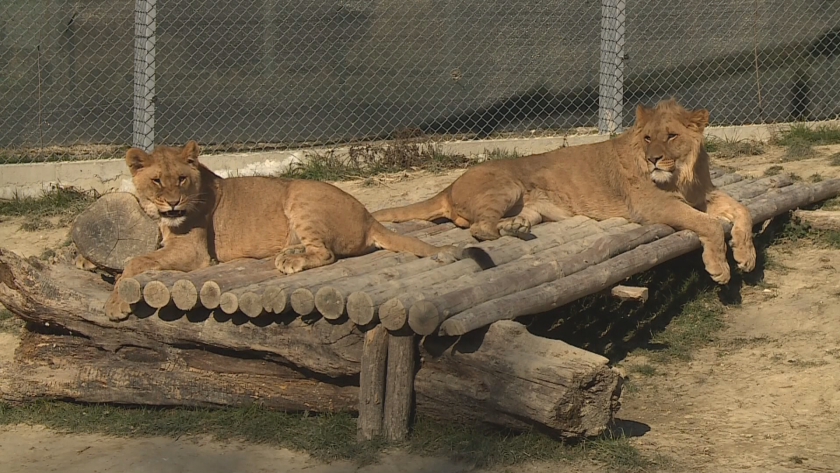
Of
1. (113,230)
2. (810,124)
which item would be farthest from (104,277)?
(810,124)

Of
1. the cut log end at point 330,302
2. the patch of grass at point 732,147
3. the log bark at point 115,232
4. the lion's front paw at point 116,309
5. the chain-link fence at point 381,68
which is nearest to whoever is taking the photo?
the cut log end at point 330,302

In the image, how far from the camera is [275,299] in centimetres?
466

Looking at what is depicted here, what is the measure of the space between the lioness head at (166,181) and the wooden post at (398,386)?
1.42m

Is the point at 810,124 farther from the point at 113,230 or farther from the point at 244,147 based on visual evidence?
the point at 113,230

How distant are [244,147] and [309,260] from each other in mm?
3970

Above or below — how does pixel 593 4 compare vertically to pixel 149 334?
above

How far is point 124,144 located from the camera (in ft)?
28.9

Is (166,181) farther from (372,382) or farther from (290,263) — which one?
(372,382)

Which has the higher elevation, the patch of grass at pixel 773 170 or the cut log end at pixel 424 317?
the patch of grass at pixel 773 170

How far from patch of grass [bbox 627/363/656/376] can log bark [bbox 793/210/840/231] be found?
2.24 m

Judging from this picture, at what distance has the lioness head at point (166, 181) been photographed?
5277mm

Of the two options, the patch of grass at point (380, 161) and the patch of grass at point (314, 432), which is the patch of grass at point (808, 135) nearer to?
the patch of grass at point (380, 161)

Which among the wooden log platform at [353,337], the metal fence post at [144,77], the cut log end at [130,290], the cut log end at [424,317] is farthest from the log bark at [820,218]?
the metal fence post at [144,77]

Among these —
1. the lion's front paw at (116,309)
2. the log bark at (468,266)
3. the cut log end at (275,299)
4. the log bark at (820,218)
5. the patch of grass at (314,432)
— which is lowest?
the patch of grass at (314,432)
